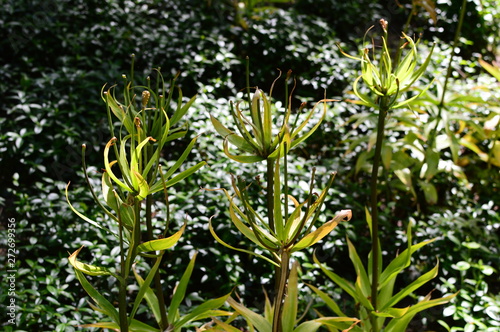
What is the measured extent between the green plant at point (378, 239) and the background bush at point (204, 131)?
24.4 inches

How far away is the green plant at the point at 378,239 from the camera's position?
4.79 feet

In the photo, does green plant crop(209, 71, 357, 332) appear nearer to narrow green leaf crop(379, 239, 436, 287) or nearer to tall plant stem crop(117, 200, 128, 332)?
tall plant stem crop(117, 200, 128, 332)

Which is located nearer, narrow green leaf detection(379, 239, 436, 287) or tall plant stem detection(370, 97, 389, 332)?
tall plant stem detection(370, 97, 389, 332)

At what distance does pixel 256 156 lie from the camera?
1.35 m

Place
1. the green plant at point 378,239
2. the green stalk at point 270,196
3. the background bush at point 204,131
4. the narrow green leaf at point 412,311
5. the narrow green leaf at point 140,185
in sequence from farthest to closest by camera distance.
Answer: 1. the background bush at point 204,131
2. the narrow green leaf at point 412,311
3. the green plant at point 378,239
4. the green stalk at point 270,196
5. the narrow green leaf at point 140,185

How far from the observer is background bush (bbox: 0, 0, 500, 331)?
2359mm

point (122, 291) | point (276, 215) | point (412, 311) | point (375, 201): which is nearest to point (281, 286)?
point (276, 215)

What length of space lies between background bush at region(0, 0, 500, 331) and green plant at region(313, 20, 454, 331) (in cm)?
62

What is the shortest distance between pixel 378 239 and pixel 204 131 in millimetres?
1038

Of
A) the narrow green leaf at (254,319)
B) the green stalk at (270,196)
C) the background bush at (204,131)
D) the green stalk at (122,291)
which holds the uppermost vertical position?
→ the green stalk at (270,196)

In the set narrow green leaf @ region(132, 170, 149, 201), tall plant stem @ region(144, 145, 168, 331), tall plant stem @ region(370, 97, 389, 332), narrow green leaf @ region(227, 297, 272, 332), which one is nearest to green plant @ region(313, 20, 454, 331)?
tall plant stem @ region(370, 97, 389, 332)

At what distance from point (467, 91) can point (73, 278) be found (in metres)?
2.87

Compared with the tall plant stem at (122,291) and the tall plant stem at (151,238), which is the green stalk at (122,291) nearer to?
the tall plant stem at (122,291)

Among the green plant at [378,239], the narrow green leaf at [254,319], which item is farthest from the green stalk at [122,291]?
the green plant at [378,239]
